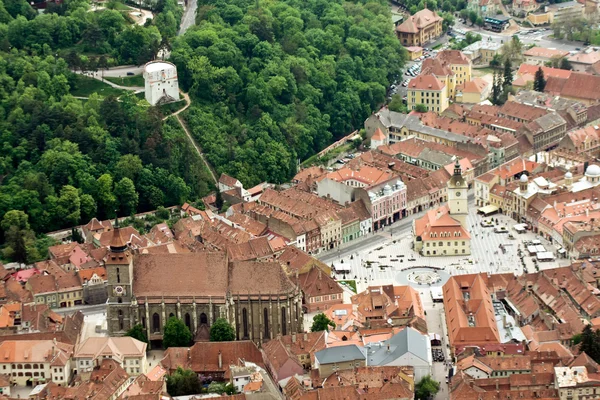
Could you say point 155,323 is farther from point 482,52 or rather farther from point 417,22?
point 417,22

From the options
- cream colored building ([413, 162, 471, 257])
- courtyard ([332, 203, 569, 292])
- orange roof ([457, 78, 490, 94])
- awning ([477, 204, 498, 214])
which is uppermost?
orange roof ([457, 78, 490, 94])

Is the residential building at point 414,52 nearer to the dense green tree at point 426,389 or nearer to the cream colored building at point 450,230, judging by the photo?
the cream colored building at point 450,230

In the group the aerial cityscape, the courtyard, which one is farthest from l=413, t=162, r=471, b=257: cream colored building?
the courtyard

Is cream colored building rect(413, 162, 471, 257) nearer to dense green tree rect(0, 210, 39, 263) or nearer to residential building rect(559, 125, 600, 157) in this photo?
residential building rect(559, 125, 600, 157)

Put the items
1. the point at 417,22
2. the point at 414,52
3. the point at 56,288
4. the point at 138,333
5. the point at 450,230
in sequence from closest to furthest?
the point at 138,333
the point at 56,288
the point at 450,230
the point at 414,52
the point at 417,22

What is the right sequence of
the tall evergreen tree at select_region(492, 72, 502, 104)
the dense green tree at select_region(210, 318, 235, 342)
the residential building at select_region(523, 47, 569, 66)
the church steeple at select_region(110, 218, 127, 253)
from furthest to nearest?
the residential building at select_region(523, 47, 569, 66)
the tall evergreen tree at select_region(492, 72, 502, 104)
the dense green tree at select_region(210, 318, 235, 342)
the church steeple at select_region(110, 218, 127, 253)

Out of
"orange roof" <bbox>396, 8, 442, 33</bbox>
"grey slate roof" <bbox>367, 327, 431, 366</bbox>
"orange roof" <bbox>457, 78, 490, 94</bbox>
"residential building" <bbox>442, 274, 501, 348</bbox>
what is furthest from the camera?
"orange roof" <bbox>396, 8, 442, 33</bbox>

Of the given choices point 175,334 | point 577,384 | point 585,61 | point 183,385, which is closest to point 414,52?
point 585,61
